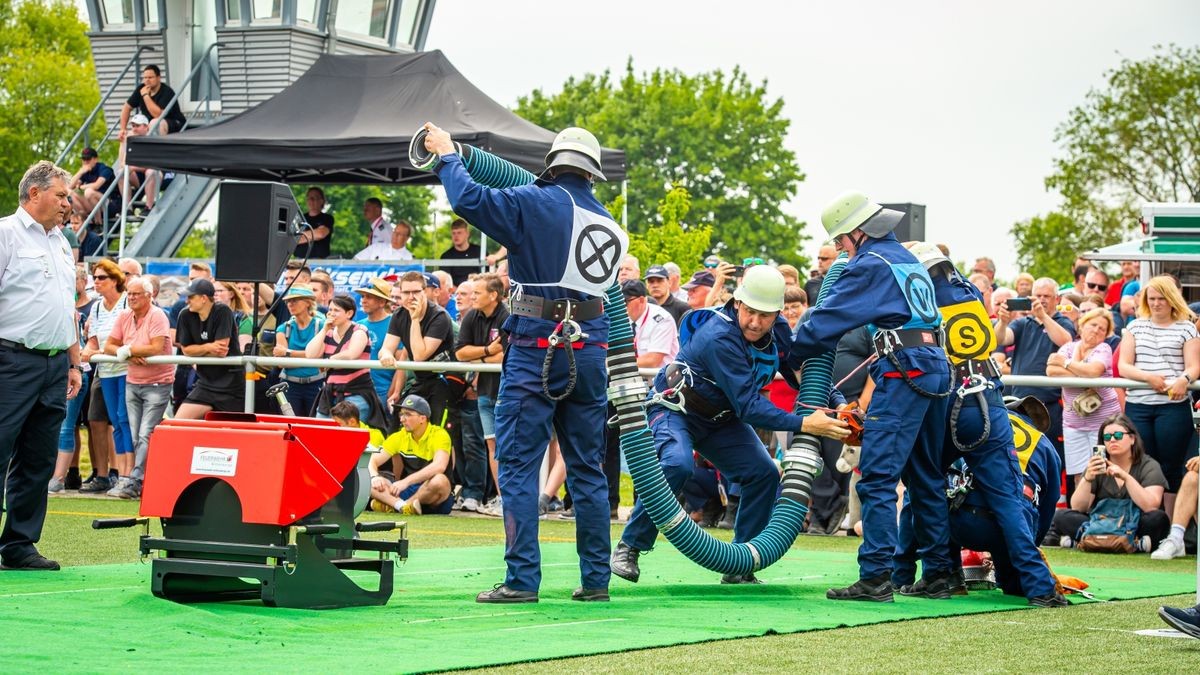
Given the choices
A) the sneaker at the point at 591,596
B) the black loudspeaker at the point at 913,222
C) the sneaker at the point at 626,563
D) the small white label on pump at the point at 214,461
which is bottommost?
the sneaker at the point at 591,596

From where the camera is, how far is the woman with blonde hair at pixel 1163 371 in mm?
12312

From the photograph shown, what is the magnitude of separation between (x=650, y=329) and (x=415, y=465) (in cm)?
256

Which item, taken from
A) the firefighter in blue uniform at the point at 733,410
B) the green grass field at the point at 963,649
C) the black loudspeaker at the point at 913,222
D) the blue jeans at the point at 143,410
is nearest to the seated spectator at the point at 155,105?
the blue jeans at the point at 143,410

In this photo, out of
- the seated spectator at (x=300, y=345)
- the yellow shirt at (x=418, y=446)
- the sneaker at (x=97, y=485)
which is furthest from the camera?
the sneaker at (x=97, y=485)

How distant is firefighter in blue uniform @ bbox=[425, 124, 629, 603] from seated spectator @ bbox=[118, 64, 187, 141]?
16861mm

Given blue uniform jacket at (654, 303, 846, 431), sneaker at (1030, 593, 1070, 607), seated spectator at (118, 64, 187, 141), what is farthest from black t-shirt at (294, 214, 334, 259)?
sneaker at (1030, 593, 1070, 607)

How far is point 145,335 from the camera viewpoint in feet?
48.6

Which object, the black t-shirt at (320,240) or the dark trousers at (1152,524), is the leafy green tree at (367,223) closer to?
the black t-shirt at (320,240)

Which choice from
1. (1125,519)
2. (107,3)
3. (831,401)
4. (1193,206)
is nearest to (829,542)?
(1125,519)

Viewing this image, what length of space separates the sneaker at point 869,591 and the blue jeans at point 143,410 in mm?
→ 8250

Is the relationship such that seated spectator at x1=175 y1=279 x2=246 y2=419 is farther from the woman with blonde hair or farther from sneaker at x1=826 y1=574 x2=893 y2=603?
the woman with blonde hair

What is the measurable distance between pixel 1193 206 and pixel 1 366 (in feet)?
38.8

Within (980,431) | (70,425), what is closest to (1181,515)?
(980,431)

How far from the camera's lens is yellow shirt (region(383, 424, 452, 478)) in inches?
560
